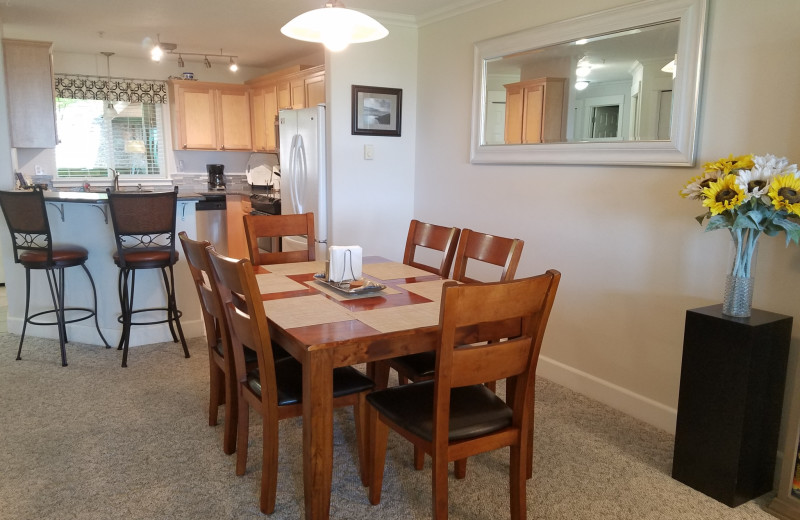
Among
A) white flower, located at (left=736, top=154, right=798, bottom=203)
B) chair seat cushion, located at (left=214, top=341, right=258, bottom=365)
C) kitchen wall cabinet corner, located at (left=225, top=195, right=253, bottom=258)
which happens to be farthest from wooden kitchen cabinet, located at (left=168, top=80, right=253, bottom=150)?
white flower, located at (left=736, top=154, right=798, bottom=203)

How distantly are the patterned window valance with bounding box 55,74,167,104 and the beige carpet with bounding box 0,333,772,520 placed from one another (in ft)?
13.5

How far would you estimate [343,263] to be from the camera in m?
2.32

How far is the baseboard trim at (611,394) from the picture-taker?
8.80ft

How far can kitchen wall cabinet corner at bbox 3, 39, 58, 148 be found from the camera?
15.0ft

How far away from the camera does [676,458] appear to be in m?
2.26

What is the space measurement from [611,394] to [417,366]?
123 cm

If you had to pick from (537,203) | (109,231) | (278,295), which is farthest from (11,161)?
(537,203)

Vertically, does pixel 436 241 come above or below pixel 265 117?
below

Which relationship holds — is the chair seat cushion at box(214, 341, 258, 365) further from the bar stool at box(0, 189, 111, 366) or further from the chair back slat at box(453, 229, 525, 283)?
the bar stool at box(0, 189, 111, 366)

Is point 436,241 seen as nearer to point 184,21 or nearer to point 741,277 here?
point 741,277

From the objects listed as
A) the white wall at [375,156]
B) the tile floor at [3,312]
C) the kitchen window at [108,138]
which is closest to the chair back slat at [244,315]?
the white wall at [375,156]

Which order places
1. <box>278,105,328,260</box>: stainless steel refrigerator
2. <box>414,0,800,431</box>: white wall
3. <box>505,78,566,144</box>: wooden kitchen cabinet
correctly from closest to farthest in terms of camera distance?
<box>414,0,800,431</box>: white wall
<box>505,78,566,144</box>: wooden kitchen cabinet
<box>278,105,328,260</box>: stainless steel refrigerator

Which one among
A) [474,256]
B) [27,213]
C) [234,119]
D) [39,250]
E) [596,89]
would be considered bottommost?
[39,250]

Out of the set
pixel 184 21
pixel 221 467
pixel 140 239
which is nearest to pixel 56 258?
pixel 140 239
